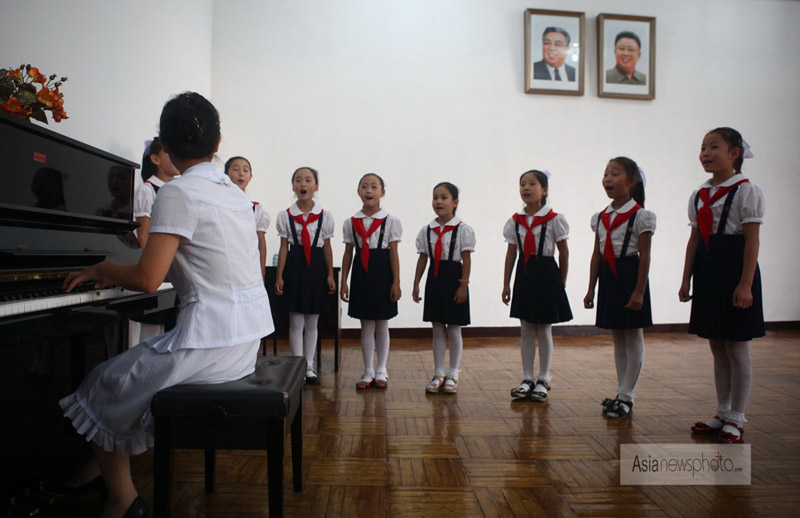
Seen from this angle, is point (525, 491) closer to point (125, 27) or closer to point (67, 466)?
point (67, 466)

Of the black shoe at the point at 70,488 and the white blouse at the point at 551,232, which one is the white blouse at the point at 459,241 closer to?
the white blouse at the point at 551,232

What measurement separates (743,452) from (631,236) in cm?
108

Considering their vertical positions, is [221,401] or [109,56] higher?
[109,56]

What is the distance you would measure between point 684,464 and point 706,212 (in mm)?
1105

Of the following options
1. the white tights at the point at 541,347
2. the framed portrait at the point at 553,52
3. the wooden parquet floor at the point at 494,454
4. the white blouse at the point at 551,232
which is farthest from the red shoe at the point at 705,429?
the framed portrait at the point at 553,52

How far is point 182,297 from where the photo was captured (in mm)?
1341

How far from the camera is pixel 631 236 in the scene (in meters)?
2.61

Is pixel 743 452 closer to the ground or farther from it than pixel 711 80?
closer to the ground

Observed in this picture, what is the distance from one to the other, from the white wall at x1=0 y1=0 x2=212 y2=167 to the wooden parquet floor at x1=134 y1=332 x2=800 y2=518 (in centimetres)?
187

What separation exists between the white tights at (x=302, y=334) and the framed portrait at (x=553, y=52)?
131 inches

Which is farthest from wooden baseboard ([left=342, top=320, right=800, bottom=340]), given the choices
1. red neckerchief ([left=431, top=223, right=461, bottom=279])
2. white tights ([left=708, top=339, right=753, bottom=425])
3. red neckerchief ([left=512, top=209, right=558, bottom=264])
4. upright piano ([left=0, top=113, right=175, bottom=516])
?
upright piano ([left=0, top=113, right=175, bottom=516])

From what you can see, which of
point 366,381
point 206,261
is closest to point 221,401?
point 206,261

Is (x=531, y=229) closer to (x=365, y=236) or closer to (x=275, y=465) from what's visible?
(x=365, y=236)

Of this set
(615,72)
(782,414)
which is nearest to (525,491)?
(782,414)
